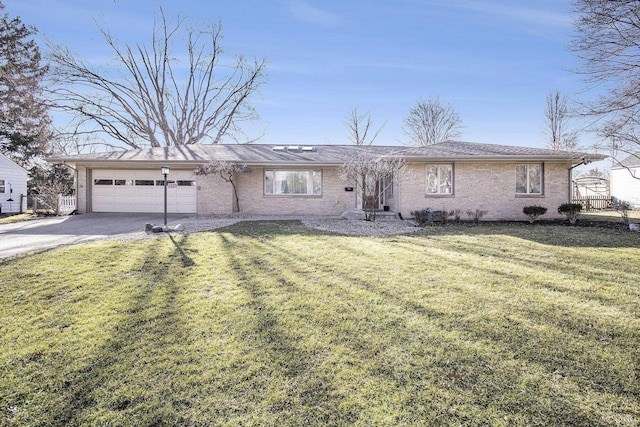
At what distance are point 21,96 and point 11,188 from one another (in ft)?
32.6

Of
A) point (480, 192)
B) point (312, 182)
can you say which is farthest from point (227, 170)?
point (480, 192)

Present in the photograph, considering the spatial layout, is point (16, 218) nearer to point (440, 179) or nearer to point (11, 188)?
point (11, 188)

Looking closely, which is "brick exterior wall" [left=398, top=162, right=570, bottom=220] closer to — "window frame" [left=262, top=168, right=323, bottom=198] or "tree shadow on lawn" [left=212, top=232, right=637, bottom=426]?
"window frame" [left=262, top=168, right=323, bottom=198]

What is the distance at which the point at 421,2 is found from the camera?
451 inches

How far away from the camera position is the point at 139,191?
15.4 metres

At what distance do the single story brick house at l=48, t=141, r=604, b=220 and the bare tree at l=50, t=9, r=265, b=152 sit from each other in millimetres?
12608

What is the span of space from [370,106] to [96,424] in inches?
1224

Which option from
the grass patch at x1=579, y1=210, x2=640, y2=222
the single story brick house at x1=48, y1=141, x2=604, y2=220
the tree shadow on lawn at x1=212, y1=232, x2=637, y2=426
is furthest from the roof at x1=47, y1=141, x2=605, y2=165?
the tree shadow on lawn at x1=212, y1=232, x2=637, y2=426

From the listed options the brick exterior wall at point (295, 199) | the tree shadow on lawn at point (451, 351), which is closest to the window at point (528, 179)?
the brick exterior wall at point (295, 199)

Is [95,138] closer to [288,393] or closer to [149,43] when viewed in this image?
[149,43]

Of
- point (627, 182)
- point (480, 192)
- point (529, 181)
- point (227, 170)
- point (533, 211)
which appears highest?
point (627, 182)

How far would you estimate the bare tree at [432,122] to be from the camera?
31719 millimetres

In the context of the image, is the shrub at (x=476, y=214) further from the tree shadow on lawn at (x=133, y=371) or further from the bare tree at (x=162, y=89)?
the bare tree at (x=162, y=89)

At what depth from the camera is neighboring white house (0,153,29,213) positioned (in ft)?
62.8
